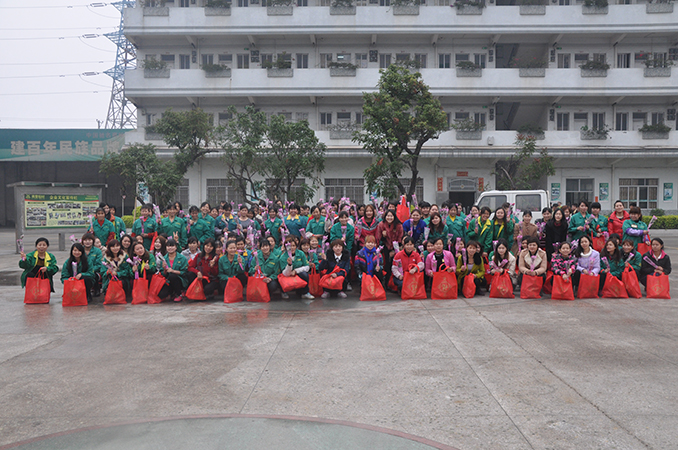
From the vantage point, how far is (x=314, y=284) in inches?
328

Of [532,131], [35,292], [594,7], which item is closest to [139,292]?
[35,292]

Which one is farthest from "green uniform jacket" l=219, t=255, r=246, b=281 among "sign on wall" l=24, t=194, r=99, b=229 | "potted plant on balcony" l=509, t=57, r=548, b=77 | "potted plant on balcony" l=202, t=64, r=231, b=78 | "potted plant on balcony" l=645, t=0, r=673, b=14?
"potted plant on balcony" l=645, t=0, r=673, b=14

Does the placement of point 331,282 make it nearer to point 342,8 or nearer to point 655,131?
point 342,8

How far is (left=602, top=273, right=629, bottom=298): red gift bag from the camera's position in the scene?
310 inches

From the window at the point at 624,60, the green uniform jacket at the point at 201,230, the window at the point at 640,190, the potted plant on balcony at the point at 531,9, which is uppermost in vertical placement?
the potted plant on balcony at the point at 531,9

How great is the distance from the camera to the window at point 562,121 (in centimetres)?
2447

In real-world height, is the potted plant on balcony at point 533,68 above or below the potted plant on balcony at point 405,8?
below

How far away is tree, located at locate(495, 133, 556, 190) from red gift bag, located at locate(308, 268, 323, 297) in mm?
14944

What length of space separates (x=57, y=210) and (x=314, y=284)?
38.3ft

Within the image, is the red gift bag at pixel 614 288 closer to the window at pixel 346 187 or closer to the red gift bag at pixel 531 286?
the red gift bag at pixel 531 286

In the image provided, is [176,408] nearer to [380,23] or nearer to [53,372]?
[53,372]

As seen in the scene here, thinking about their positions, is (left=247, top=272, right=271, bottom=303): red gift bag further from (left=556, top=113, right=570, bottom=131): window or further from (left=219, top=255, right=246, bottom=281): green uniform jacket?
(left=556, top=113, right=570, bottom=131): window

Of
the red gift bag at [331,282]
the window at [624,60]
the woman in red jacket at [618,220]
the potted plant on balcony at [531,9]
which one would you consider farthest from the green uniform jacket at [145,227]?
the window at [624,60]

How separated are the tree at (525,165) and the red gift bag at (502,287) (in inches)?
551
